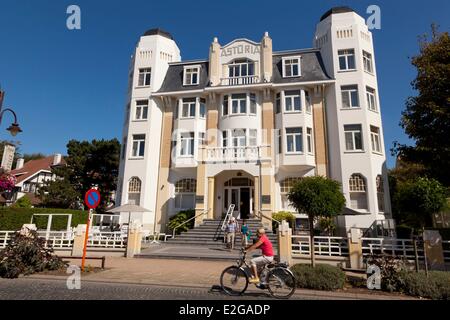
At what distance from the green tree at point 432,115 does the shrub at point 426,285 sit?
8.09 meters

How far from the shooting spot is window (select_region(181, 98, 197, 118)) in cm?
2333

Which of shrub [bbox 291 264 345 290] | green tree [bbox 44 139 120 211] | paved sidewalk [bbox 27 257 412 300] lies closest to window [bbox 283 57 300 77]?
paved sidewalk [bbox 27 257 412 300]

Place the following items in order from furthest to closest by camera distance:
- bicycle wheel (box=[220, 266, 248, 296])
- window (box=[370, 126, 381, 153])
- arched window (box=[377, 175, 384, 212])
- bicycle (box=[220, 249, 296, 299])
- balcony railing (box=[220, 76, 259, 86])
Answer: balcony railing (box=[220, 76, 259, 86]) < window (box=[370, 126, 381, 153]) < arched window (box=[377, 175, 384, 212]) < bicycle wheel (box=[220, 266, 248, 296]) < bicycle (box=[220, 249, 296, 299])

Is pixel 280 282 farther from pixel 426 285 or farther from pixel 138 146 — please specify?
pixel 138 146

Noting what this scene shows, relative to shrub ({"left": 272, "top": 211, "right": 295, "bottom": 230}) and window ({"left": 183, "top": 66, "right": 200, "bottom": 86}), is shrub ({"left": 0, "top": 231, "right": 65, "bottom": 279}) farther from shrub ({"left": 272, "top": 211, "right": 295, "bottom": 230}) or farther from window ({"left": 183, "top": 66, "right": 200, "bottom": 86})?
window ({"left": 183, "top": 66, "right": 200, "bottom": 86})

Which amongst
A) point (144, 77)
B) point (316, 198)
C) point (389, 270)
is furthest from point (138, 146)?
point (389, 270)

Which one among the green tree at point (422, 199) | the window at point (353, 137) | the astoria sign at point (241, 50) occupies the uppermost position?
the astoria sign at point (241, 50)

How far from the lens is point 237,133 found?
2169 cm

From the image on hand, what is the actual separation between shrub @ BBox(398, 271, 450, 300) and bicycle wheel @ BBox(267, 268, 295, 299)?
11.1 ft

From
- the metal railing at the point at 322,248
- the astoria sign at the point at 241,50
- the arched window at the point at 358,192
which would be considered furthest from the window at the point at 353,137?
the astoria sign at the point at 241,50

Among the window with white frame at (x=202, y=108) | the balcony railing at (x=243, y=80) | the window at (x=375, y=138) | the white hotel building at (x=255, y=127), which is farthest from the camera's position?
the window with white frame at (x=202, y=108)

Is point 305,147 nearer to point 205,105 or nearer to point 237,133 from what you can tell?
point 237,133

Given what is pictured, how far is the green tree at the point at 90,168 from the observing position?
27.7 meters

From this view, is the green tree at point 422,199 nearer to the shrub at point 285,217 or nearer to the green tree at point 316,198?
the green tree at point 316,198
